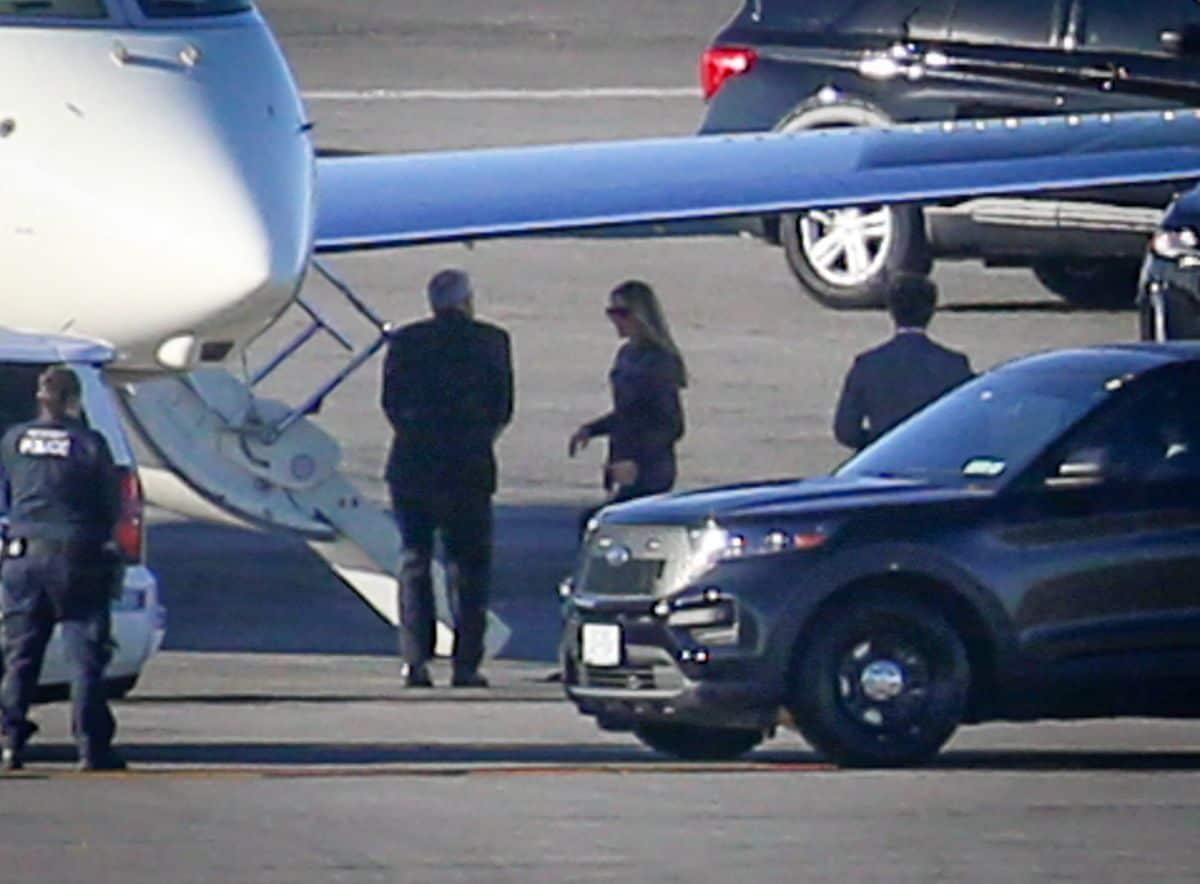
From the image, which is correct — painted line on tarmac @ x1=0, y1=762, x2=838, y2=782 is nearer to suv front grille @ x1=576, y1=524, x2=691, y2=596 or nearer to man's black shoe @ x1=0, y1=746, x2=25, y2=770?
man's black shoe @ x1=0, y1=746, x2=25, y2=770

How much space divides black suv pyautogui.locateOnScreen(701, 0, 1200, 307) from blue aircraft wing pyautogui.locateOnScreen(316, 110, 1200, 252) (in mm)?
782

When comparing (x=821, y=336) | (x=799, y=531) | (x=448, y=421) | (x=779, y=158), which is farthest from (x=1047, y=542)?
(x=821, y=336)

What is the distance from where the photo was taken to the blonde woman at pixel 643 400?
17.1 meters

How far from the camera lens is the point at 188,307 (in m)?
16.5

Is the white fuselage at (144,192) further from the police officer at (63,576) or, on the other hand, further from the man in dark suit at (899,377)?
the police officer at (63,576)

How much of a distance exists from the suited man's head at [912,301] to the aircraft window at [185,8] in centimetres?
313

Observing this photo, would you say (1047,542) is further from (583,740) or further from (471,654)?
(471,654)

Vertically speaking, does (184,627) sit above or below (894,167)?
below

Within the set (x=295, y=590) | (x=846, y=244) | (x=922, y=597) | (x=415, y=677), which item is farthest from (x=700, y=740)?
(x=846, y=244)

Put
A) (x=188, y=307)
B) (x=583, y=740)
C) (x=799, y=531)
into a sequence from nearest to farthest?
(x=799, y=531)
(x=583, y=740)
(x=188, y=307)

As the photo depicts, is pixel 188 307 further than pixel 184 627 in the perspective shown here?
No

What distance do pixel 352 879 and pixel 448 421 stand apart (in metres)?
5.70

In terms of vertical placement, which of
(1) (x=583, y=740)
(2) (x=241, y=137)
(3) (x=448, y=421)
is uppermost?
(2) (x=241, y=137)

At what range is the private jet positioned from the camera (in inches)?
652
